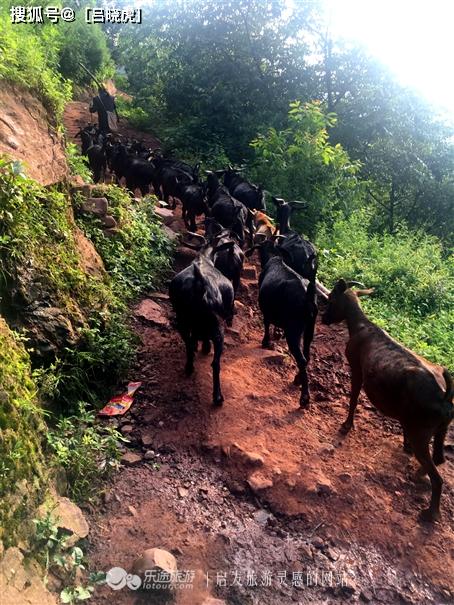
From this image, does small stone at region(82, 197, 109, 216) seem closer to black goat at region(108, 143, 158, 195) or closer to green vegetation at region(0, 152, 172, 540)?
green vegetation at region(0, 152, 172, 540)

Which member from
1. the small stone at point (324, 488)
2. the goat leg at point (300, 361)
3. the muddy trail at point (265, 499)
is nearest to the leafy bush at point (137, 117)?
the muddy trail at point (265, 499)

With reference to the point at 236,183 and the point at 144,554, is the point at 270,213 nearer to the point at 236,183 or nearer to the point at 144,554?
the point at 236,183

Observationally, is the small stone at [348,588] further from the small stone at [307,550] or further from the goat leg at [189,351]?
the goat leg at [189,351]

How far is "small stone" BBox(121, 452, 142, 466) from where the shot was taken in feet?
15.6

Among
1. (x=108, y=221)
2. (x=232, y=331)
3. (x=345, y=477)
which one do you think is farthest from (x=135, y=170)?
(x=345, y=477)

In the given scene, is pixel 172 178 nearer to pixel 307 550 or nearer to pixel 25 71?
pixel 25 71

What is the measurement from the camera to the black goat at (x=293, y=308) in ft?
20.0

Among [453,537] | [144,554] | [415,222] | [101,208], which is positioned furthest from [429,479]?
[415,222]

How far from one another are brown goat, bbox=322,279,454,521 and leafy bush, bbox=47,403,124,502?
2.69 metres

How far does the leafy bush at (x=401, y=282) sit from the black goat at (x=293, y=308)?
2.54 meters

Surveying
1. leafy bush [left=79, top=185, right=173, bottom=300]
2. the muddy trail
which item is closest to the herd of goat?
the muddy trail

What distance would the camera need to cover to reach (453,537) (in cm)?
457

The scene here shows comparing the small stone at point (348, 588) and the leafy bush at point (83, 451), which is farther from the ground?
the leafy bush at point (83, 451)

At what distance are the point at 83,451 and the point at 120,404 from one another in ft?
3.60
